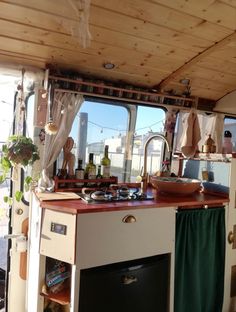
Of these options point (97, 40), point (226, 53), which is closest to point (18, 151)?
point (97, 40)

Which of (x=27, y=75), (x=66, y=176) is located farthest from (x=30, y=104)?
(x=66, y=176)

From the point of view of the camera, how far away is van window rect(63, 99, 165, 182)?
7.80ft

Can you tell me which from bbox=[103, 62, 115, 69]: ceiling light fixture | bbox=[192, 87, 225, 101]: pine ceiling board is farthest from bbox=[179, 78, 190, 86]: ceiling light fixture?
bbox=[103, 62, 115, 69]: ceiling light fixture

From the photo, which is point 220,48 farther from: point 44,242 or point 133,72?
point 44,242

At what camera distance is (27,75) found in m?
2.07

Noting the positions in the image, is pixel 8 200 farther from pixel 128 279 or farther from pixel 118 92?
pixel 118 92

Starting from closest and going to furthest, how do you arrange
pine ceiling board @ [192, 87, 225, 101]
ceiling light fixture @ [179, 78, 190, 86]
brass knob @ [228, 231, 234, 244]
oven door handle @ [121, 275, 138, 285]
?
oven door handle @ [121, 275, 138, 285], brass knob @ [228, 231, 234, 244], ceiling light fixture @ [179, 78, 190, 86], pine ceiling board @ [192, 87, 225, 101]

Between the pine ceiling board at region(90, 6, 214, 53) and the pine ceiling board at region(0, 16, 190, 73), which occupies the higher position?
the pine ceiling board at region(90, 6, 214, 53)

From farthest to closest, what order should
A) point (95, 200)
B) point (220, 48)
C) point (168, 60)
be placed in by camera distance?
1. point (168, 60)
2. point (220, 48)
3. point (95, 200)

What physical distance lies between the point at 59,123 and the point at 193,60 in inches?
45.7

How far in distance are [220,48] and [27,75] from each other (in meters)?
1.45

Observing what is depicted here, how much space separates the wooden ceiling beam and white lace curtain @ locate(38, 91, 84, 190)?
30.7 inches

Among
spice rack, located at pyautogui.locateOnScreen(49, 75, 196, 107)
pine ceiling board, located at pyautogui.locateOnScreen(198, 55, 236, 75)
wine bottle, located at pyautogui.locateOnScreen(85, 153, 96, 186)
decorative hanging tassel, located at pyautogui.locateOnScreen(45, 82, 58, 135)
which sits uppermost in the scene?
pine ceiling board, located at pyautogui.locateOnScreen(198, 55, 236, 75)

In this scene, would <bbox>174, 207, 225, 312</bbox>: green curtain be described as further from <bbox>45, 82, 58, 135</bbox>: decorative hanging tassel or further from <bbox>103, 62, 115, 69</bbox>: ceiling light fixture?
<bbox>103, 62, 115, 69</bbox>: ceiling light fixture
